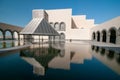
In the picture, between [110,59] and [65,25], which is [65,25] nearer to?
[65,25]

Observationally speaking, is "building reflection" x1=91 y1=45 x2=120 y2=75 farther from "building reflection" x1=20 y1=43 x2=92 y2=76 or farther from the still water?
"building reflection" x1=20 y1=43 x2=92 y2=76

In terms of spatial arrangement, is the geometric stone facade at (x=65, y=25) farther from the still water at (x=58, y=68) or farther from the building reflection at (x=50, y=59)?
the still water at (x=58, y=68)

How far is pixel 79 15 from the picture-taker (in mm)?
36062

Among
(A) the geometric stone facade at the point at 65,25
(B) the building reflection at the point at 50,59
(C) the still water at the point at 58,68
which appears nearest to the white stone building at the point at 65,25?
(A) the geometric stone facade at the point at 65,25

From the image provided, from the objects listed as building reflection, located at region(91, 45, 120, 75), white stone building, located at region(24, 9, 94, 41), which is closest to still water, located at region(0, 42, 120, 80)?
building reflection, located at region(91, 45, 120, 75)

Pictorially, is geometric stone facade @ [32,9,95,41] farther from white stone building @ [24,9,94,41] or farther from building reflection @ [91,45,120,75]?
building reflection @ [91,45,120,75]

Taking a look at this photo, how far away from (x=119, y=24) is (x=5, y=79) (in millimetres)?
16532

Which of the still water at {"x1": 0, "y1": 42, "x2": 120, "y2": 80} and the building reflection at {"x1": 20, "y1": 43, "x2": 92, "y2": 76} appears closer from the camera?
the still water at {"x1": 0, "y1": 42, "x2": 120, "y2": 80}

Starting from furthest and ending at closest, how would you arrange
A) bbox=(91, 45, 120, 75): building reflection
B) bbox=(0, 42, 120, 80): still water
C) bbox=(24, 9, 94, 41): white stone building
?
bbox=(24, 9, 94, 41): white stone building → bbox=(91, 45, 120, 75): building reflection → bbox=(0, 42, 120, 80): still water

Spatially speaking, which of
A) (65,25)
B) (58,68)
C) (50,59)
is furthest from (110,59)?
(65,25)

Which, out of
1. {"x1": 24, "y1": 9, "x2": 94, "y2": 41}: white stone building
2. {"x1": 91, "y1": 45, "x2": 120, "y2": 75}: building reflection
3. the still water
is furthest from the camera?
{"x1": 24, "y1": 9, "x2": 94, "y2": 41}: white stone building

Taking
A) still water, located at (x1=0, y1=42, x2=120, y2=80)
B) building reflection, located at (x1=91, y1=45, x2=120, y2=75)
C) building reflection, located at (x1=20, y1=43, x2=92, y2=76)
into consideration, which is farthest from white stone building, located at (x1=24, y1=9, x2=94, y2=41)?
still water, located at (x1=0, y1=42, x2=120, y2=80)

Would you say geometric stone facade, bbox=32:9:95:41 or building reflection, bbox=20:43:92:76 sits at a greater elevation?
geometric stone facade, bbox=32:9:95:41

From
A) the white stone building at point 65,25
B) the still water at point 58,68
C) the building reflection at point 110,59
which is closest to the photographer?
the still water at point 58,68
